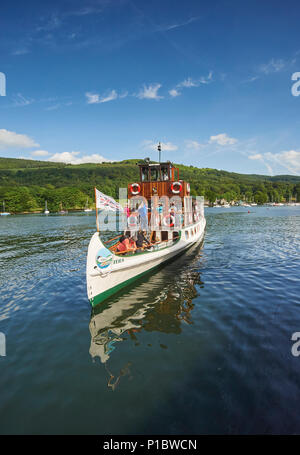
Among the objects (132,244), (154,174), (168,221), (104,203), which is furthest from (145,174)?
(104,203)

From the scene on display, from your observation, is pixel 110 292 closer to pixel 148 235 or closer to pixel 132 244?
pixel 132 244

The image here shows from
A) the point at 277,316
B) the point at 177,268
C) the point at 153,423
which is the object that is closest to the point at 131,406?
the point at 153,423

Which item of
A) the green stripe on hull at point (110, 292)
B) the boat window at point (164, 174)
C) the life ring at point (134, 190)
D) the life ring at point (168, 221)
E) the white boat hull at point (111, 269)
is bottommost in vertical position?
the green stripe on hull at point (110, 292)

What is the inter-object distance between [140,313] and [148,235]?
9.40m

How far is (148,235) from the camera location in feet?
62.0

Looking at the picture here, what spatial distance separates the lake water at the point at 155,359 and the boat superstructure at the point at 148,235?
1.14m

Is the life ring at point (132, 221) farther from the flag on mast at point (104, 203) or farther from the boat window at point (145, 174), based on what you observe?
the boat window at point (145, 174)

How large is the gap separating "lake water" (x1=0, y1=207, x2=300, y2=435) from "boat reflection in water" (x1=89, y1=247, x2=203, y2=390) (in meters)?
0.05

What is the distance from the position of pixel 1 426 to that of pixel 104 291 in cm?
627

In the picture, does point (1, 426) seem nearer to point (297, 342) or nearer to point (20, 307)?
point (20, 307)

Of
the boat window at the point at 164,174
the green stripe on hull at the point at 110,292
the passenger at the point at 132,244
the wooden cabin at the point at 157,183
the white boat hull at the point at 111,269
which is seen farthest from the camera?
the boat window at the point at 164,174

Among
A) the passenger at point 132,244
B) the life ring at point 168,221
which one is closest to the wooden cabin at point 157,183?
the life ring at point 168,221

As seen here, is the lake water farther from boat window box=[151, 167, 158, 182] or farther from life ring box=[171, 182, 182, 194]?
boat window box=[151, 167, 158, 182]

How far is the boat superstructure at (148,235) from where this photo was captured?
33.8 feet
